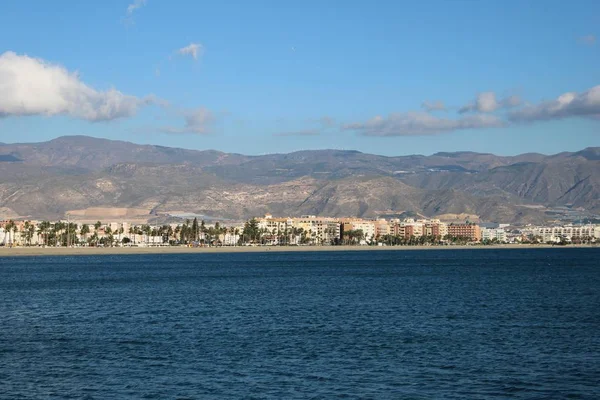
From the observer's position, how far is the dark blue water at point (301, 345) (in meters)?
28.5

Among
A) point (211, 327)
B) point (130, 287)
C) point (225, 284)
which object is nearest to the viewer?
point (211, 327)

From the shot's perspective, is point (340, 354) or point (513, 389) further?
point (340, 354)

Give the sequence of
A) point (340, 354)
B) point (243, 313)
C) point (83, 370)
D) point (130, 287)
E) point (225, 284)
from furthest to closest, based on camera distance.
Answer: point (225, 284)
point (130, 287)
point (243, 313)
point (340, 354)
point (83, 370)

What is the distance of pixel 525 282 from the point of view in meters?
84.2

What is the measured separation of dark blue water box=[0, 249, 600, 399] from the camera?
28.5 meters

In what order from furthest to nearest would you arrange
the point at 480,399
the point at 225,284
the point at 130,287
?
the point at 225,284, the point at 130,287, the point at 480,399

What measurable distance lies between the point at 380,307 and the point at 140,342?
20.3m

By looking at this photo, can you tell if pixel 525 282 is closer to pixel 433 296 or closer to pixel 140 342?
pixel 433 296

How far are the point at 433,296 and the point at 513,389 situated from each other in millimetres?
36989

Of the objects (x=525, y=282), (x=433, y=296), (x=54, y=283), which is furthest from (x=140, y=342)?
(x=525, y=282)

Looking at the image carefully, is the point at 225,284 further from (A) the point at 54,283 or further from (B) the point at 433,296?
(B) the point at 433,296

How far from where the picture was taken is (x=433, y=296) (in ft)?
213

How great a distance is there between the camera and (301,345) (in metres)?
37.4

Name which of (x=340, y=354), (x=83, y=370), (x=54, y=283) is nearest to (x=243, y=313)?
(x=340, y=354)
